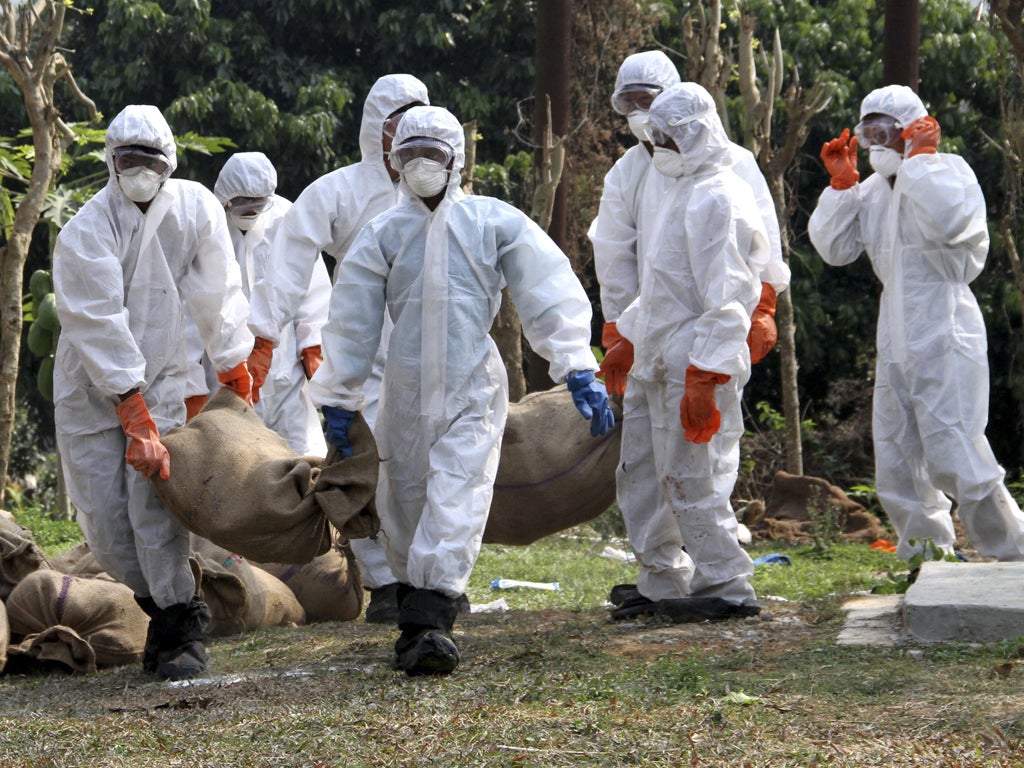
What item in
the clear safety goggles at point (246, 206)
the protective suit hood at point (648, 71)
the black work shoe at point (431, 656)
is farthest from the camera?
the clear safety goggles at point (246, 206)

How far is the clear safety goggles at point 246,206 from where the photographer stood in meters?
7.53

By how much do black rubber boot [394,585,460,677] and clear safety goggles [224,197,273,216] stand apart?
300 cm

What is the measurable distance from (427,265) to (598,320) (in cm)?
880

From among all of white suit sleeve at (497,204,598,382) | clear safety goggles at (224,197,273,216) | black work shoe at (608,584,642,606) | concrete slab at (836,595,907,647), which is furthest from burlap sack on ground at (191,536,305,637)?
concrete slab at (836,595,907,647)

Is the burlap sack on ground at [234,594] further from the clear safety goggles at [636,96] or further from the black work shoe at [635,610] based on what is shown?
the clear safety goggles at [636,96]

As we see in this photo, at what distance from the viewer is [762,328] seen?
6.20 metres

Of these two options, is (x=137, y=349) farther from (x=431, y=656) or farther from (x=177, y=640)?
(x=431, y=656)

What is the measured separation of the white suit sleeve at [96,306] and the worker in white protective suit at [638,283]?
6.31ft

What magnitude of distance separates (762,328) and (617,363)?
573mm

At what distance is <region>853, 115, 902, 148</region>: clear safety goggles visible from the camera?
6957mm

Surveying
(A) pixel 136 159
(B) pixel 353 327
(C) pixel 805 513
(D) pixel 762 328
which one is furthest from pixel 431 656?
(C) pixel 805 513

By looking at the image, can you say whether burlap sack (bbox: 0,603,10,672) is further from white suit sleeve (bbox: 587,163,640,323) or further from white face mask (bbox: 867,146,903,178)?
white face mask (bbox: 867,146,903,178)

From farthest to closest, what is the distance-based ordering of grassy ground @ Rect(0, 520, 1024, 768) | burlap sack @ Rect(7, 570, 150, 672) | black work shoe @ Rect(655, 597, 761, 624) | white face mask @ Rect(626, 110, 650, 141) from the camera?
1. white face mask @ Rect(626, 110, 650, 141)
2. black work shoe @ Rect(655, 597, 761, 624)
3. burlap sack @ Rect(7, 570, 150, 672)
4. grassy ground @ Rect(0, 520, 1024, 768)

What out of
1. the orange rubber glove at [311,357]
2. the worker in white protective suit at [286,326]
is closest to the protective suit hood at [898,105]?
the worker in white protective suit at [286,326]
